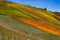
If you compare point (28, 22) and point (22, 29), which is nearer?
point (22, 29)

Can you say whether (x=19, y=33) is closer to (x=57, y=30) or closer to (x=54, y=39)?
(x=54, y=39)

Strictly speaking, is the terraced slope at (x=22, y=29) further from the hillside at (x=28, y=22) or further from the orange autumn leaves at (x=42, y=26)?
the orange autumn leaves at (x=42, y=26)

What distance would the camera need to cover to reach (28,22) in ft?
57.1

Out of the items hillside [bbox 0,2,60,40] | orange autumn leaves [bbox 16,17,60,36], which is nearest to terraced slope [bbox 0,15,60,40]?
hillside [bbox 0,2,60,40]

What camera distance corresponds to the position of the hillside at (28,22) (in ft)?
52.2

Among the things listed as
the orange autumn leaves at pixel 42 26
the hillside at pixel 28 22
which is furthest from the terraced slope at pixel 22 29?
the orange autumn leaves at pixel 42 26

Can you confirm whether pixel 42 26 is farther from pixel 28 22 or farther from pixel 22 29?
pixel 22 29

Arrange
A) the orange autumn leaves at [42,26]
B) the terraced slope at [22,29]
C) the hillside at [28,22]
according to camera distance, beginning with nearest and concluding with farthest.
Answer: the terraced slope at [22,29] → the hillside at [28,22] → the orange autumn leaves at [42,26]

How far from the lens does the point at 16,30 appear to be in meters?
15.6

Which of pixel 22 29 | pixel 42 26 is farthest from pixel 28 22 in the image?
pixel 22 29

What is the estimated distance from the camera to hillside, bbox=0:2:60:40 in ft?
52.2

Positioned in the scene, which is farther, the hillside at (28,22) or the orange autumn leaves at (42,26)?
the orange autumn leaves at (42,26)

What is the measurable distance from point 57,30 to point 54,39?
5.73ft

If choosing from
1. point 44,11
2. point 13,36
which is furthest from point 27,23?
point 44,11
